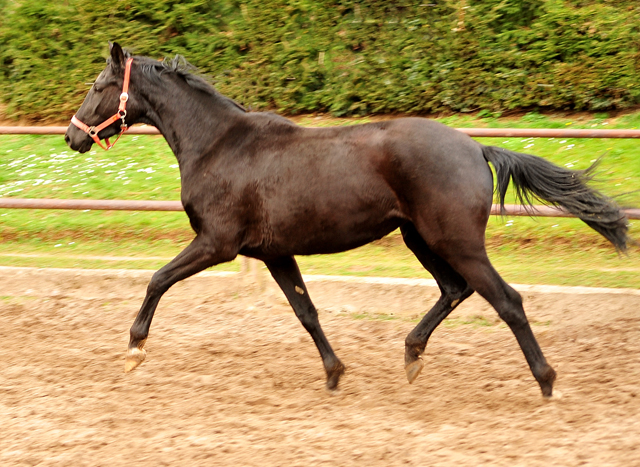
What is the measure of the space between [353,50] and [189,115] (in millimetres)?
5385

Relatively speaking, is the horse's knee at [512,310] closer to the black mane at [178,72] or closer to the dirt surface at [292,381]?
the dirt surface at [292,381]

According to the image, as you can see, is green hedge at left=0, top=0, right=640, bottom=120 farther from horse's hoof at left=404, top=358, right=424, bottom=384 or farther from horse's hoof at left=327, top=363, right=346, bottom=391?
horse's hoof at left=327, top=363, right=346, bottom=391

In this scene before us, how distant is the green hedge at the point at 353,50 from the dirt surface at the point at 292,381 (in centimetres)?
377

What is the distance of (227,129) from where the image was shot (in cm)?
421

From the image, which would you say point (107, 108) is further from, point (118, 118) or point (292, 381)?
point (292, 381)

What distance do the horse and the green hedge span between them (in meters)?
4.13

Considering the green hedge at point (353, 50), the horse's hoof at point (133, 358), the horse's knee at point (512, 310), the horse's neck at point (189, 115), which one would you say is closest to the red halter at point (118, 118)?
the horse's neck at point (189, 115)

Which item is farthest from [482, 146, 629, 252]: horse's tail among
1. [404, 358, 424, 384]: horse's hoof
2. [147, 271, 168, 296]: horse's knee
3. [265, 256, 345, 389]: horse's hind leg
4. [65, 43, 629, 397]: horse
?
[147, 271, 168, 296]: horse's knee

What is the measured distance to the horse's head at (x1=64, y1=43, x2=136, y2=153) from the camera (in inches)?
169

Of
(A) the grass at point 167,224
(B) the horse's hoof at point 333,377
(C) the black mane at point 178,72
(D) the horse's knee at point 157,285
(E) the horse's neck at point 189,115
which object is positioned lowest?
(A) the grass at point 167,224

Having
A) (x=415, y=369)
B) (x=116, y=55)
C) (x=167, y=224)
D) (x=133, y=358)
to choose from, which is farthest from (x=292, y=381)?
(x=167, y=224)

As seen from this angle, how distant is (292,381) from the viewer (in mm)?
4266

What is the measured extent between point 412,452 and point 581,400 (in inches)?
43.4

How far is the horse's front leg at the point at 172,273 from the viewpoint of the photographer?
4.00m
